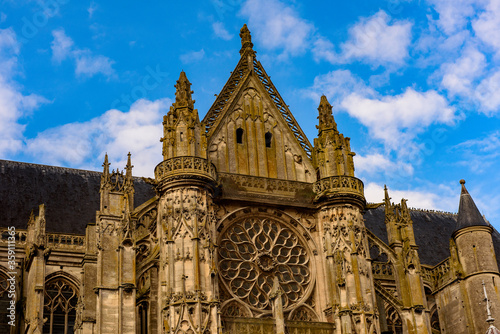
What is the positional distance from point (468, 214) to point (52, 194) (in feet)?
57.6

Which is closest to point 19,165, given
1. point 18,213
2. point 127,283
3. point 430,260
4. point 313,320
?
point 18,213

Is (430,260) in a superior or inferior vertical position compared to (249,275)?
superior

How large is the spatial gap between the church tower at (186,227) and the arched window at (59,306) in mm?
5705

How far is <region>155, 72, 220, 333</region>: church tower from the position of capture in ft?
77.7

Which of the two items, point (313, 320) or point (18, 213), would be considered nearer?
point (313, 320)

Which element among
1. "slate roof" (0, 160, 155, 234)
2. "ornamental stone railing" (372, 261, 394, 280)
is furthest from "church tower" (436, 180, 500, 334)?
"slate roof" (0, 160, 155, 234)

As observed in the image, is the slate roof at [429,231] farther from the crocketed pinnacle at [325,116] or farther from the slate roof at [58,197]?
the crocketed pinnacle at [325,116]

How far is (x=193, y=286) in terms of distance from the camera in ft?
Answer: 78.7

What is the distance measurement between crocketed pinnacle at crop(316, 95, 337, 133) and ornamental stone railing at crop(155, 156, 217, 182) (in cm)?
544

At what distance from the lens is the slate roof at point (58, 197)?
33.0m

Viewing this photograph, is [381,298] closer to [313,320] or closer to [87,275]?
[313,320]

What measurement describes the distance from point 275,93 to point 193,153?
5.81 meters

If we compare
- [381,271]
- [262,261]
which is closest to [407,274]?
[381,271]

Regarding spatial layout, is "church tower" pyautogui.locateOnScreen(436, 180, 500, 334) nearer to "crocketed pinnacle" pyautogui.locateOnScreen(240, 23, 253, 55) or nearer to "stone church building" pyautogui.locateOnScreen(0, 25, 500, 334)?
"stone church building" pyautogui.locateOnScreen(0, 25, 500, 334)
